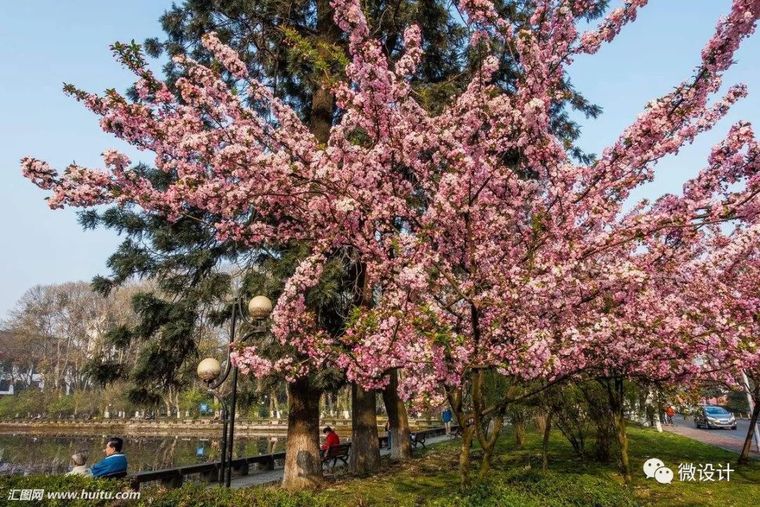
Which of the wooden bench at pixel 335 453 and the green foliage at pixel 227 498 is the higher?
the green foliage at pixel 227 498

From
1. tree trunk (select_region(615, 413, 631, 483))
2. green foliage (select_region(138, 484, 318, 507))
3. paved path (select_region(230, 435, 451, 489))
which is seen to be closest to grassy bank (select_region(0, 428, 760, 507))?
green foliage (select_region(138, 484, 318, 507))

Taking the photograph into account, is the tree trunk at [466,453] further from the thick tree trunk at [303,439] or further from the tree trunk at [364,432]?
the tree trunk at [364,432]

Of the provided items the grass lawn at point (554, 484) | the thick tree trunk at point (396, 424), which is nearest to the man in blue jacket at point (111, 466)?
the grass lawn at point (554, 484)

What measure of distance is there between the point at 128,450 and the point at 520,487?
1173 inches

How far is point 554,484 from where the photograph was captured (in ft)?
20.2

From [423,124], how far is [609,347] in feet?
13.4

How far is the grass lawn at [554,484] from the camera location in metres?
5.60

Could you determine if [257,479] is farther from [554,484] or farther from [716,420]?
[716,420]

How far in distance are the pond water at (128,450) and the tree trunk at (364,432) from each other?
12381mm

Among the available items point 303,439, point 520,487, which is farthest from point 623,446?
point 303,439

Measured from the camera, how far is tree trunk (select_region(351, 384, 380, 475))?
1276 cm

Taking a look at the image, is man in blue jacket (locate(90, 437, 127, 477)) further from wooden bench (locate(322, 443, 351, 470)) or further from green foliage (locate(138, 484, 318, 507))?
wooden bench (locate(322, 443, 351, 470))

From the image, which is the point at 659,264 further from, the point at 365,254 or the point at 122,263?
the point at 122,263

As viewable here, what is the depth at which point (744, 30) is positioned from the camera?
5.29 meters
